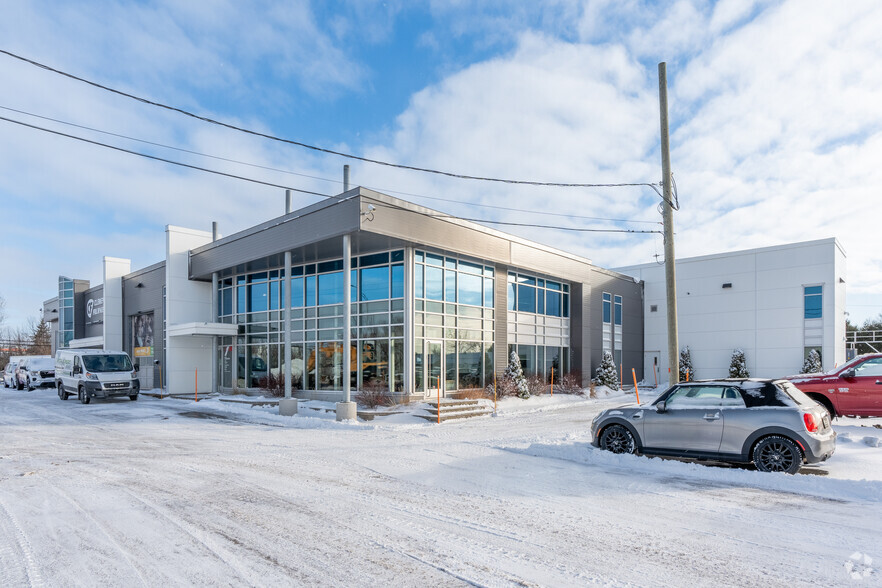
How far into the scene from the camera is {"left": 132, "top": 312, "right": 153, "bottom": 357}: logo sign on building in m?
29.3

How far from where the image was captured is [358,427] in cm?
1464

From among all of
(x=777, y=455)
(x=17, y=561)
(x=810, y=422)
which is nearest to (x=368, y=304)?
(x=777, y=455)

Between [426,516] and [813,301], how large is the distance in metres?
30.1

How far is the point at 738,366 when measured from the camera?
2955 cm

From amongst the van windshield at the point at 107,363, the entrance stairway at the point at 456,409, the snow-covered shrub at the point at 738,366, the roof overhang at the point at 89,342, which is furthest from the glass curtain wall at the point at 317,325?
the snow-covered shrub at the point at 738,366

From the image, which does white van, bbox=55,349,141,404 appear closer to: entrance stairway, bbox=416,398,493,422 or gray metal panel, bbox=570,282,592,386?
entrance stairway, bbox=416,398,493,422

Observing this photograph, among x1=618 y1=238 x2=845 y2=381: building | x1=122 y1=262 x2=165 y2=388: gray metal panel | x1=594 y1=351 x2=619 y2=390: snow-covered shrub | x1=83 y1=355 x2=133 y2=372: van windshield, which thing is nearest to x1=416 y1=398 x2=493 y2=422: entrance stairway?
x1=594 y1=351 x2=619 y2=390: snow-covered shrub

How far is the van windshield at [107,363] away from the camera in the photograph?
22359 mm

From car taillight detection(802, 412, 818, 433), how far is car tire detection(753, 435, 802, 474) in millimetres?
328

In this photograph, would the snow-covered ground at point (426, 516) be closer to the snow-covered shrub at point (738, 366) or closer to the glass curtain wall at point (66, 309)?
the snow-covered shrub at point (738, 366)

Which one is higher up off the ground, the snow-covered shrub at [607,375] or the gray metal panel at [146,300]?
the gray metal panel at [146,300]

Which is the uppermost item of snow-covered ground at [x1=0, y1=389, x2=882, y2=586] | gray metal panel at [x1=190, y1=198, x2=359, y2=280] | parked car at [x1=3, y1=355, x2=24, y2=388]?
gray metal panel at [x1=190, y1=198, x2=359, y2=280]

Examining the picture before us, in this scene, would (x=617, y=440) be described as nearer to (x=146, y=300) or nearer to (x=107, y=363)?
(x=107, y=363)

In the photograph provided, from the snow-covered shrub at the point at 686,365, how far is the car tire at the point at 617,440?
23.6 m
